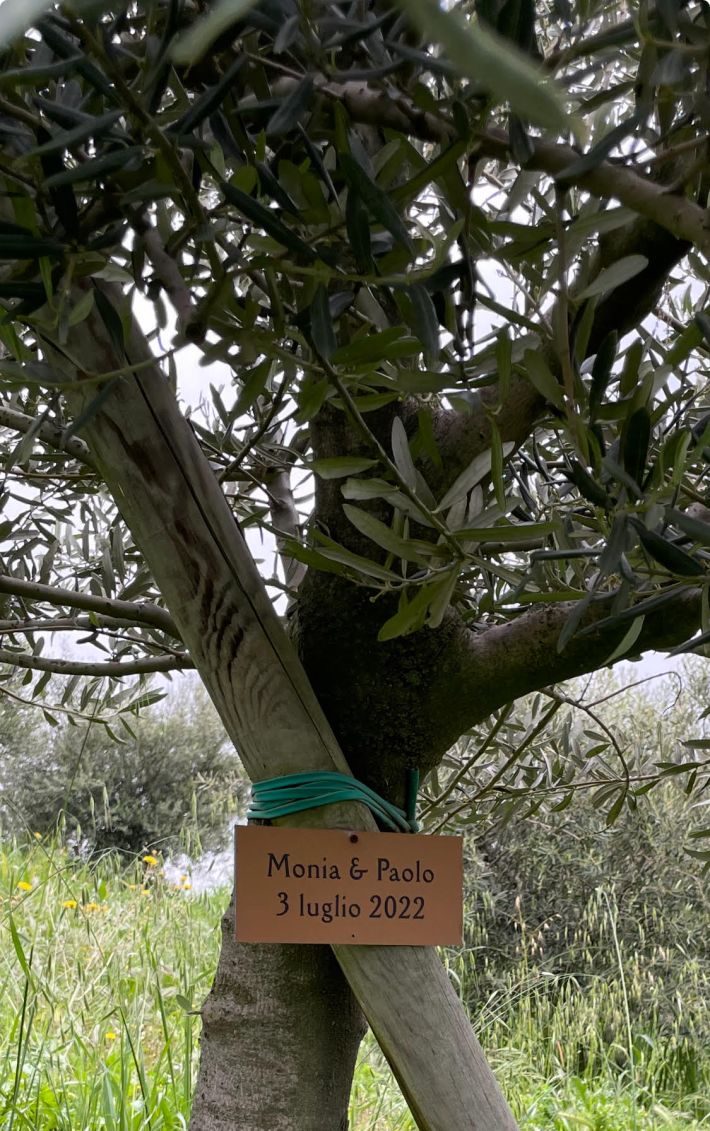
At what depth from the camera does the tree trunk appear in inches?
29.1

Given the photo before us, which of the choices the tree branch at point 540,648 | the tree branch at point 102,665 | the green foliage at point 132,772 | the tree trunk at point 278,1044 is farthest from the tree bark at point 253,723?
the green foliage at point 132,772

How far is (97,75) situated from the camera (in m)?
0.38

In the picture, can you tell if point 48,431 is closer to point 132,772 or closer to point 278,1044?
point 278,1044

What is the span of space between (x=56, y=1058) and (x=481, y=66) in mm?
1969

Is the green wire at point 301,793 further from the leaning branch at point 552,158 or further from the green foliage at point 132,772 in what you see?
the green foliage at point 132,772

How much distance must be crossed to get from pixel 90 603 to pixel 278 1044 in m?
0.41

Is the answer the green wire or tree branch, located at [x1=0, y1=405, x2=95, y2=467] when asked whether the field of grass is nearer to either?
the green wire

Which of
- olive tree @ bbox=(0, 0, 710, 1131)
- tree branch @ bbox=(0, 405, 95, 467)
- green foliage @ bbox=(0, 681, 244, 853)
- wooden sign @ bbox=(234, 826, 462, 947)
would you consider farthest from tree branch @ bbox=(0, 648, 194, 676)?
green foliage @ bbox=(0, 681, 244, 853)

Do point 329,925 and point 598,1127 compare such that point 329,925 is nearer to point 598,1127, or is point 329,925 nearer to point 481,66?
point 481,66

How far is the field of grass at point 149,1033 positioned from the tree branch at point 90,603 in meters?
0.39

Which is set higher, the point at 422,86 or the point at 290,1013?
the point at 422,86

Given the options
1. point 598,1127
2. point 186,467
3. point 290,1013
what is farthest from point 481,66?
point 598,1127

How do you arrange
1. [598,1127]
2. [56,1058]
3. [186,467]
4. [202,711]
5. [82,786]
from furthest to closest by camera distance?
[202,711]
[82,786]
[598,1127]
[56,1058]
[186,467]

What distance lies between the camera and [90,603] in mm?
877
